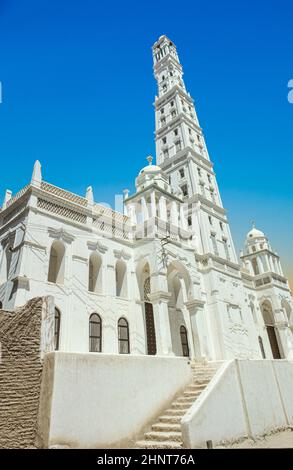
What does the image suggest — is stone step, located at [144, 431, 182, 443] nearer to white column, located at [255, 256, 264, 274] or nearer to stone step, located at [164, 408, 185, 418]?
stone step, located at [164, 408, 185, 418]

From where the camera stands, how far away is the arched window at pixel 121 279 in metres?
18.5

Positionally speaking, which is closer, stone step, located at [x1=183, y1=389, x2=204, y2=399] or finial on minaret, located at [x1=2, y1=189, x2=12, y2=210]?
stone step, located at [x1=183, y1=389, x2=204, y2=399]

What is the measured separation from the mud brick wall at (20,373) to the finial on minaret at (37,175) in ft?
32.6

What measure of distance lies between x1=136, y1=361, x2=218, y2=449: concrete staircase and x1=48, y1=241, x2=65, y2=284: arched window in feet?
27.0

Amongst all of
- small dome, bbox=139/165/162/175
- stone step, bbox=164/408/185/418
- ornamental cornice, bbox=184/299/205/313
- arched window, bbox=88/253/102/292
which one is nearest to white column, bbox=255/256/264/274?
small dome, bbox=139/165/162/175

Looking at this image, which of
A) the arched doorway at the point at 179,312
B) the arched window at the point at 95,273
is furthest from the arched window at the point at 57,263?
the arched doorway at the point at 179,312

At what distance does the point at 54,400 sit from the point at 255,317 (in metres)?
26.6

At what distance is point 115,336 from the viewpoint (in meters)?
16.5

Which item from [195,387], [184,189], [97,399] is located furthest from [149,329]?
[184,189]

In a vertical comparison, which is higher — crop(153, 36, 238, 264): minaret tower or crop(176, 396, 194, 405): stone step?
crop(153, 36, 238, 264): minaret tower

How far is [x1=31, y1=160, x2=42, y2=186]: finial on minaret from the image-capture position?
16.3m

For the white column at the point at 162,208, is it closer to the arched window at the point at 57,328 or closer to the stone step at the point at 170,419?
the arched window at the point at 57,328
